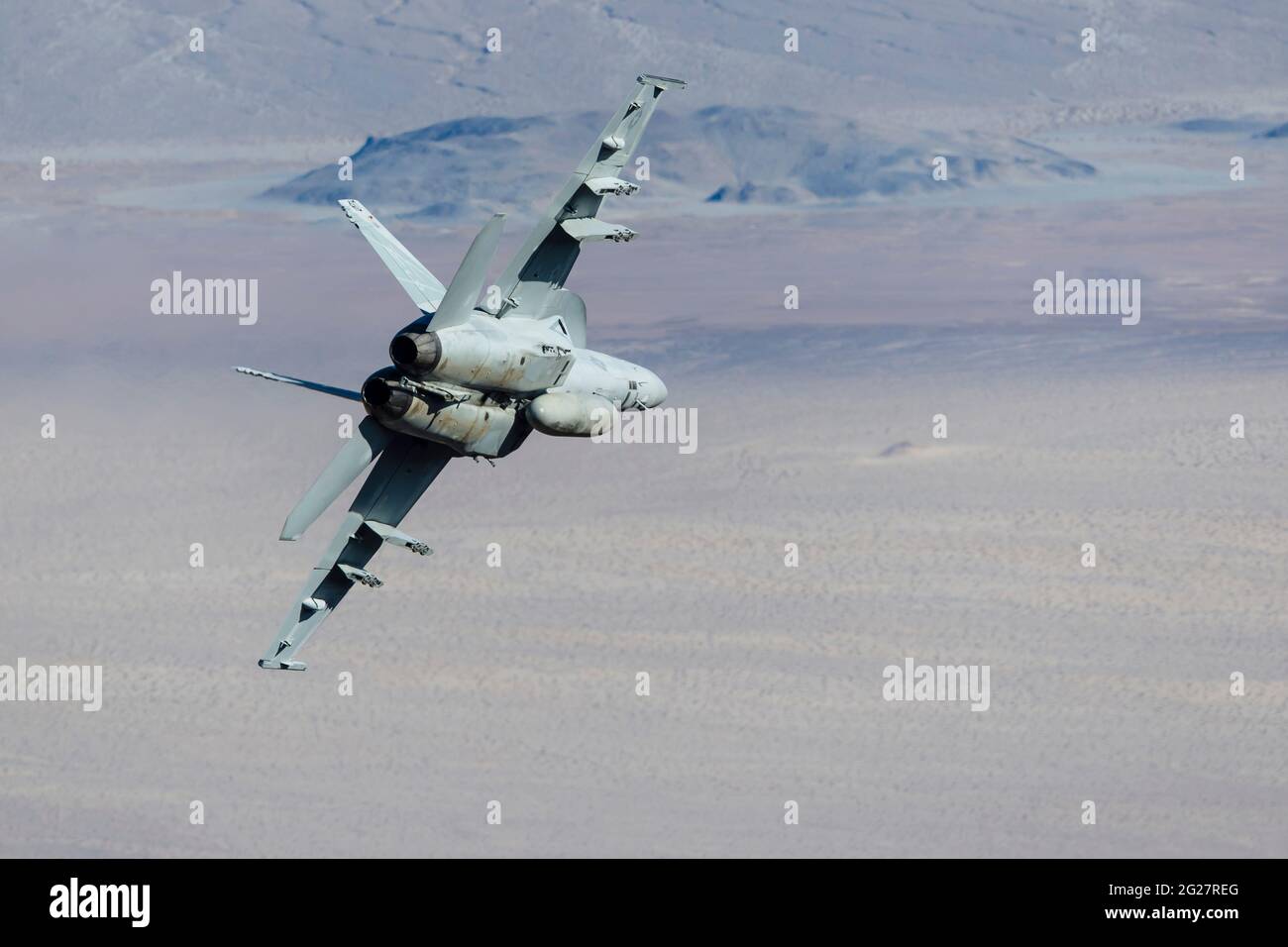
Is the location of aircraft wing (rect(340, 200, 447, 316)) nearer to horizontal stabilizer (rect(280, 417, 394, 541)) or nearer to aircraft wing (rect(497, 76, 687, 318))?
aircraft wing (rect(497, 76, 687, 318))

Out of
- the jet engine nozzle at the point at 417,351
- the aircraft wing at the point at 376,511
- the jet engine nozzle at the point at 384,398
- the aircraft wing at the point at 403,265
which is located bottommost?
the aircraft wing at the point at 376,511

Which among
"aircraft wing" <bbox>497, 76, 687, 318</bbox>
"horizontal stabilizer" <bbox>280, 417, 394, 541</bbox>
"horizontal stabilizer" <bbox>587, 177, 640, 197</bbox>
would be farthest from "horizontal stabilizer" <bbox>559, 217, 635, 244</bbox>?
"horizontal stabilizer" <bbox>280, 417, 394, 541</bbox>

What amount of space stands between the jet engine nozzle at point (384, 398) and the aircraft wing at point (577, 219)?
4.44 metres

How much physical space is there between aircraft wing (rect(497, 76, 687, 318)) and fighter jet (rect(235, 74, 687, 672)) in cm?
3

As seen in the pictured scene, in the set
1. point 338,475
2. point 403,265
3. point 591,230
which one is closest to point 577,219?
point 591,230

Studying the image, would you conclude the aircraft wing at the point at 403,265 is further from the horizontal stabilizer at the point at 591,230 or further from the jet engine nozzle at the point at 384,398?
the horizontal stabilizer at the point at 591,230

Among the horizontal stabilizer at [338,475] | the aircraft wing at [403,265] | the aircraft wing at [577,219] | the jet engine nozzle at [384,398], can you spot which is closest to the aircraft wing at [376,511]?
the horizontal stabilizer at [338,475]

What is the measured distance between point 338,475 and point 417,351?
440cm

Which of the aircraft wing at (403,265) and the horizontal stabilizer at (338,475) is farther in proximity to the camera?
the aircraft wing at (403,265)

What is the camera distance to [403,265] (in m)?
62.8

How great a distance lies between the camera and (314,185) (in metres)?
174

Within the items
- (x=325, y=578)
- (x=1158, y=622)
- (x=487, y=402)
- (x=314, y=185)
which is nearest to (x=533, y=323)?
(x=487, y=402)

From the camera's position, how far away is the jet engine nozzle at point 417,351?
5672 cm

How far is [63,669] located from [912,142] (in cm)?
9189
